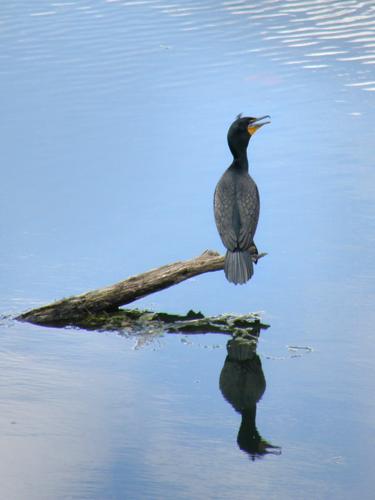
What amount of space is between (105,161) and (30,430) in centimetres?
462

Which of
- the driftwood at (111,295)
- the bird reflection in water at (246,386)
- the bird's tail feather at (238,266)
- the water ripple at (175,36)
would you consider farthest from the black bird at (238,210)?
the water ripple at (175,36)

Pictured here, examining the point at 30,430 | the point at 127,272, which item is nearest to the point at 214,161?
the point at 127,272

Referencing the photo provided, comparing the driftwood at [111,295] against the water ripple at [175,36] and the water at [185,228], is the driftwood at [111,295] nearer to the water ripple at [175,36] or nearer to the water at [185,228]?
the water at [185,228]

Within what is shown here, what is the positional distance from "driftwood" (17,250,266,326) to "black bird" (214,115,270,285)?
8.5 inches

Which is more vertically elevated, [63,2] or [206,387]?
[63,2]

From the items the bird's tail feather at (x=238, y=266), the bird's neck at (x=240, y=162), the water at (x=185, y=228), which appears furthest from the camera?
the bird's neck at (x=240, y=162)

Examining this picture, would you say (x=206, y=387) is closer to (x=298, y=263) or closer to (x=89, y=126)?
(x=298, y=263)

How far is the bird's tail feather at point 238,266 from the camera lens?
681 cm

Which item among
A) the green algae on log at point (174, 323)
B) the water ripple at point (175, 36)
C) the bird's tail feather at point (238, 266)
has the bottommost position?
the green algae on log at point (174, 323)

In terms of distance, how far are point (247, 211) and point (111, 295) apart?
0.98 m

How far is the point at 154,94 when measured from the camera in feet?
38.1

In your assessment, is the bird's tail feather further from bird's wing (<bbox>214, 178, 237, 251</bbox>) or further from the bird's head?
the bird's head

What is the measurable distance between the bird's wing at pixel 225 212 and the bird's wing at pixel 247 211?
0.04 metres

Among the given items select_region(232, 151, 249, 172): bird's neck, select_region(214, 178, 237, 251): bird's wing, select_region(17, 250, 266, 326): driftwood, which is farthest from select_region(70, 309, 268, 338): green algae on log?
select_region(232, 151, 249, 172): bird's neck
